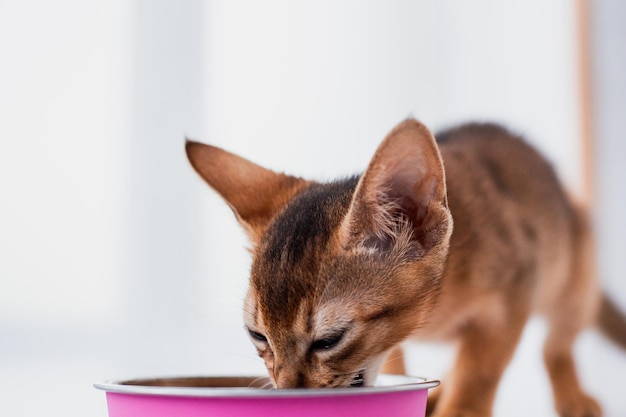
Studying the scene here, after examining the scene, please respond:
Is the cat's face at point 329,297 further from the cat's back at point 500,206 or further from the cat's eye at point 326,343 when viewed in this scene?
the cat's back at point 500,206

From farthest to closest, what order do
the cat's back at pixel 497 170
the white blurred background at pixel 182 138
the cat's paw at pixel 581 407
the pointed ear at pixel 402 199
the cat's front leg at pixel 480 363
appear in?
the white blurred background at pixel 182 138, the cat's paw at pixel 581 407, the cat's back at pixel 497 170, the cat's front leg at pixel 480 363, the pointed ear at pixel 402 199

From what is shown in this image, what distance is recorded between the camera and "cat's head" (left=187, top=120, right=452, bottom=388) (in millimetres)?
993

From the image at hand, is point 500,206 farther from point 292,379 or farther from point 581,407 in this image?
point 292,379

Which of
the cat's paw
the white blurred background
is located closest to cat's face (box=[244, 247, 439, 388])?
the cat's paw

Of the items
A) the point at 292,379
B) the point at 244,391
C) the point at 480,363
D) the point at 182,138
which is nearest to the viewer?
the point at 244,391

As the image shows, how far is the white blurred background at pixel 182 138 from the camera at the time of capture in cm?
242

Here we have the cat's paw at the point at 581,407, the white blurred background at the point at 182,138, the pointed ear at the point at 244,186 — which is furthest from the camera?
the white blurred background at the point at 182,138

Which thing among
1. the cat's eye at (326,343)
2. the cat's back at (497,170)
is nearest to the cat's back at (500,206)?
the cat's back at (497,170)

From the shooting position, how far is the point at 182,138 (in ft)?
8.74

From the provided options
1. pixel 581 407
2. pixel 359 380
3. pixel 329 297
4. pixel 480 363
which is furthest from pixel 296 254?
pixel 581 407

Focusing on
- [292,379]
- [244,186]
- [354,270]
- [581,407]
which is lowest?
[581,407]

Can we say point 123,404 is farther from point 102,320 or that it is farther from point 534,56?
point 534,56

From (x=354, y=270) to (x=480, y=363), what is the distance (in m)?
0.57

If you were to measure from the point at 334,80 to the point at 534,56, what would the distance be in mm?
787
